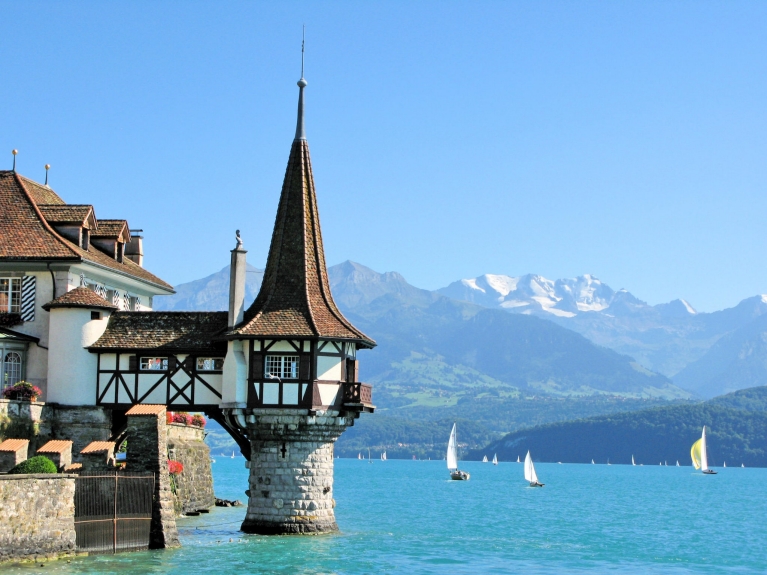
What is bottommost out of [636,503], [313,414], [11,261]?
[636,503]

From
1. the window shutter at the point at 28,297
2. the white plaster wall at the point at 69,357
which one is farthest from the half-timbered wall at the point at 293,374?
the window shutter at the point at 28,297

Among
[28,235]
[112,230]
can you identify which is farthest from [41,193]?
[28,235]

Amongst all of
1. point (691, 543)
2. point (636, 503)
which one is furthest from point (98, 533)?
point (636, 503)

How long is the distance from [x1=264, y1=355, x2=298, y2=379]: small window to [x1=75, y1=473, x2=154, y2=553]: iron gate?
807 cm

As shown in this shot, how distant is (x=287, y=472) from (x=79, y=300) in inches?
429

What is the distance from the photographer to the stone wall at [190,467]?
58625 mm

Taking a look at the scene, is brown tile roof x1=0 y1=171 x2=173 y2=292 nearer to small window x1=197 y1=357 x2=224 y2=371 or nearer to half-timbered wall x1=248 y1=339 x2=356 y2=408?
small window x1=197 y1=357 x2=224 y2=371

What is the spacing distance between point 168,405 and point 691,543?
3416cm

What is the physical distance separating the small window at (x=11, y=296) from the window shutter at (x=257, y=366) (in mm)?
10182

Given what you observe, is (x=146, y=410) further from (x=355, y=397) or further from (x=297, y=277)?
(x=297, y=277)

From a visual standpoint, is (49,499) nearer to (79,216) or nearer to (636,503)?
(79,216)

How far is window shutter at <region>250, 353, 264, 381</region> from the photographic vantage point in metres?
46.9

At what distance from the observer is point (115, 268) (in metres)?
52.1

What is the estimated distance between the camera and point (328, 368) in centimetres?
4766
